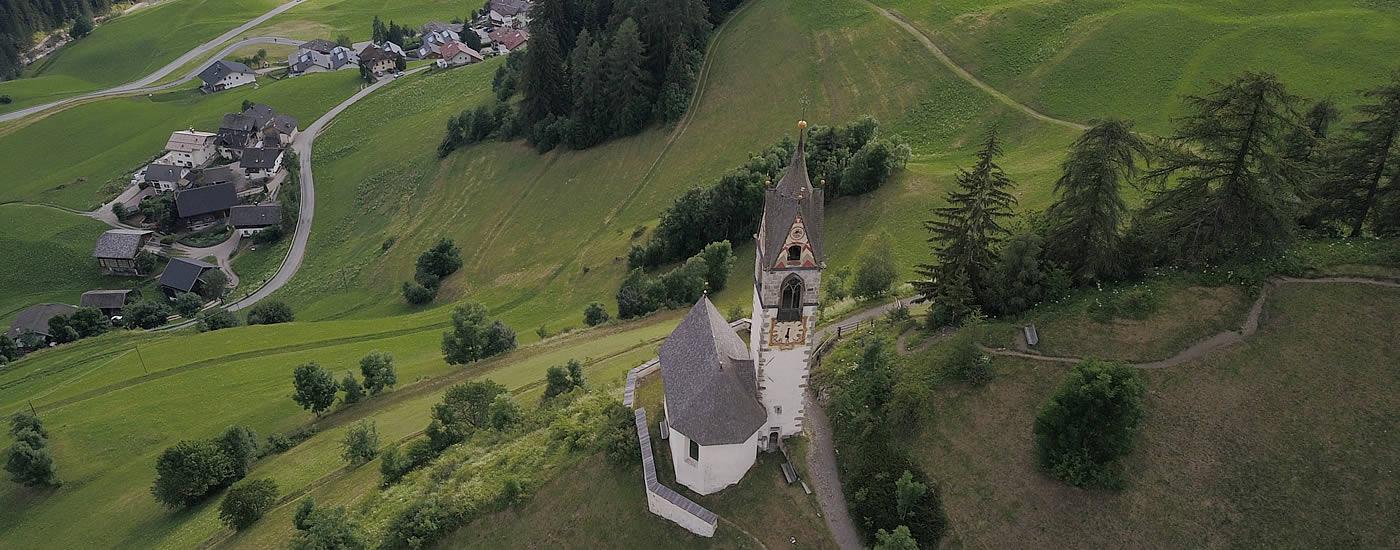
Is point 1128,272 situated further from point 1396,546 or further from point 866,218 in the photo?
point 866,218

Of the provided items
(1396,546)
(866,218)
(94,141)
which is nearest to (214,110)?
(94,141)

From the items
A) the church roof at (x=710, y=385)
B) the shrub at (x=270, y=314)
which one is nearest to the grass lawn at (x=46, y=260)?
the shrub at (x=270, y=314)

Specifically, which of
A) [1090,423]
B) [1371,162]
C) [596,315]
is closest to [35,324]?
[596,315]

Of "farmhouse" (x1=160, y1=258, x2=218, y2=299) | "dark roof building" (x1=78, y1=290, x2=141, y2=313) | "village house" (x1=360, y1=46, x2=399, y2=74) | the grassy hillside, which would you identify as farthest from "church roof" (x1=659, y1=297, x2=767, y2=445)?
"village house" (x1=360, y1=46, x2=399, y2=74)

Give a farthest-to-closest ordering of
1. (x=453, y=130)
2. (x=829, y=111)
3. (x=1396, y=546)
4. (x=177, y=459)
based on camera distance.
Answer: (x=453, y=130) → (x=829, y=111) → (x=177, y=459) → (x=1396, y=546)

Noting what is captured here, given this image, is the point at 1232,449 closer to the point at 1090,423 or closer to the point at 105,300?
the point at 1090,423

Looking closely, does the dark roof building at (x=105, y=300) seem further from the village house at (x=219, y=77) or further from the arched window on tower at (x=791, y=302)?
the arched window on tower at (x=791, y=302)
